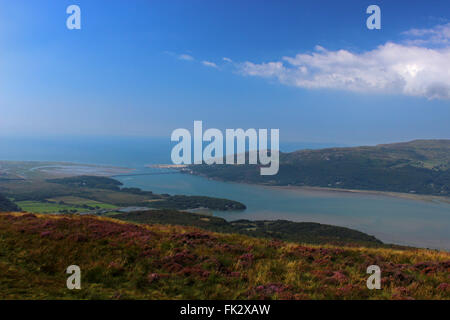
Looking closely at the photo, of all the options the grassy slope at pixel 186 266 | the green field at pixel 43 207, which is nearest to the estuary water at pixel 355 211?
the green field at pixel 43 207

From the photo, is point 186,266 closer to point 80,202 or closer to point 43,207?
point 43,207

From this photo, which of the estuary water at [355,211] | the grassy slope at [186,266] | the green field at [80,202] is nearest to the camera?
the grassy slope at [186,266]

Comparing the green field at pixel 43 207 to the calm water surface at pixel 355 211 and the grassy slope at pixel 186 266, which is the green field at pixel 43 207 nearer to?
the calm water surface at pixel 355 211

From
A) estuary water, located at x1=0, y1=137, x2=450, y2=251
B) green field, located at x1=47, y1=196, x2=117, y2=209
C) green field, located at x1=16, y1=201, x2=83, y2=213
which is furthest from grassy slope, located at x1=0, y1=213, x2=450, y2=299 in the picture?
green field, located at x1=47, y1=196, x2=117, y2=209

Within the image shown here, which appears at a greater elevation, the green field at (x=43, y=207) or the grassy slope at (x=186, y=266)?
the grassy slope at (x=186, y=266)

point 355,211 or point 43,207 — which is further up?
point 43,207

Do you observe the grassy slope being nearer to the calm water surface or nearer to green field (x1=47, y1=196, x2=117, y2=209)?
the calm water surface

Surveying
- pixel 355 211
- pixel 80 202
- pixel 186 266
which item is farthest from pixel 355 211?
pixel 186 266
